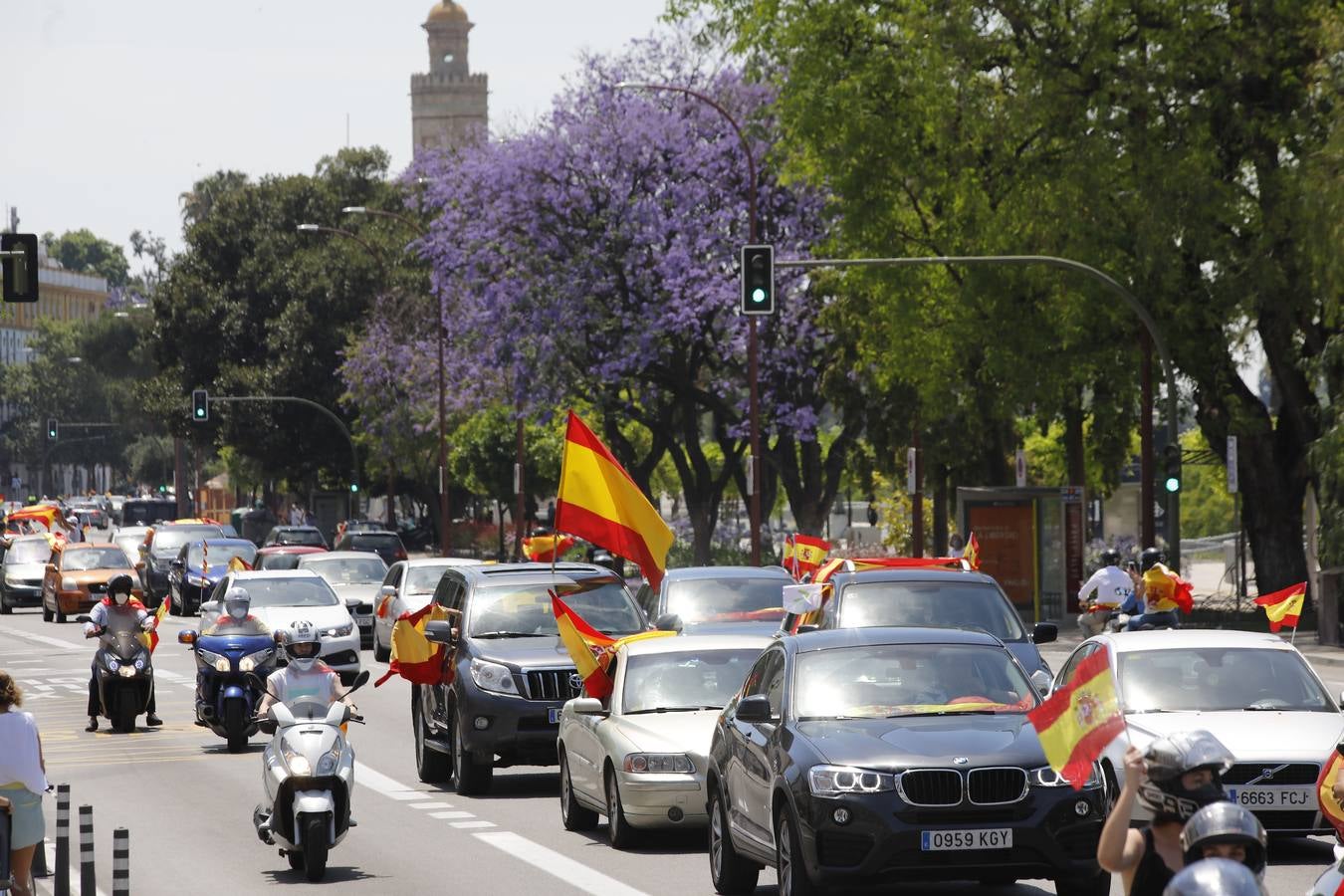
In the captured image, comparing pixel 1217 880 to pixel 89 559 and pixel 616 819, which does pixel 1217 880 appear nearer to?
pixel 616 819

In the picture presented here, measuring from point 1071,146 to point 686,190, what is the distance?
14507 millimetres

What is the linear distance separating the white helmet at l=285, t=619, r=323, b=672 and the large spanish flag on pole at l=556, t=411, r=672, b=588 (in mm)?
4376

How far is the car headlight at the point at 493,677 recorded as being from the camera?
1869cm

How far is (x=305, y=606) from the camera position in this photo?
3053cm

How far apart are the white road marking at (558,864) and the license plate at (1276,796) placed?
364 cm

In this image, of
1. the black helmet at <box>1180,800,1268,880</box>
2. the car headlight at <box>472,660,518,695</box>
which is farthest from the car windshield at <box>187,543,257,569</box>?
the black helmet at <box>1180,800,1268,880</box>

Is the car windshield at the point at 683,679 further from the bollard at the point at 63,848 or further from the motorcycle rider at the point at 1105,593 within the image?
the motorcycle rider at the point at 1105,593

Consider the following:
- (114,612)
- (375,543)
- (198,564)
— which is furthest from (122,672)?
(375,543)

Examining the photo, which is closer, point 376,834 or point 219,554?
point 376,834

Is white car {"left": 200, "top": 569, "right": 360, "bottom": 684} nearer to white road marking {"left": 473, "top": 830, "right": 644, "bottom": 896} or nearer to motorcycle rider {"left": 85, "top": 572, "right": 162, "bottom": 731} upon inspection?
motorcycle rider {"left": 85, "top": 572, "right": 162, "bottom": 731}

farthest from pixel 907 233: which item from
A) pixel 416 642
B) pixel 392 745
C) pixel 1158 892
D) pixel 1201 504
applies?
pixel 1201 504

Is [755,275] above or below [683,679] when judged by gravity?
above

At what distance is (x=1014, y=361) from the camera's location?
40969mm

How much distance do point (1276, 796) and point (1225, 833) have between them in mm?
8177
